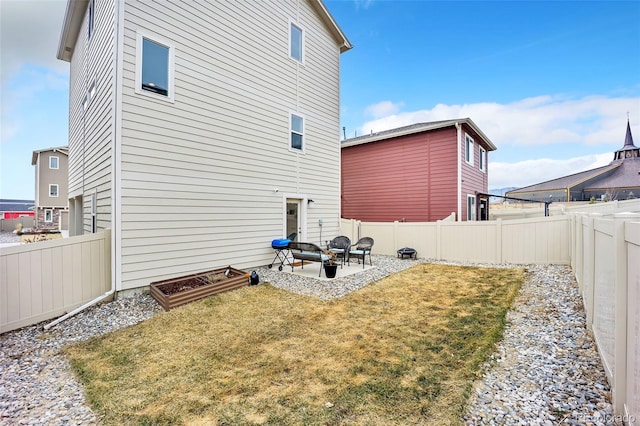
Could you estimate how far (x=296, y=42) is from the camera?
29.6 ft

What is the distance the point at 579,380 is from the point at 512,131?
2917cm

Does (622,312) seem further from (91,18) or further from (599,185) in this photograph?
(599,185)

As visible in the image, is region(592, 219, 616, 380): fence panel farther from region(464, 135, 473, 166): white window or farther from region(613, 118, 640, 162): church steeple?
region(613, 118, 640, 162): church steeple

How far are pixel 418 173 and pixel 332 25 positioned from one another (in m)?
7.07

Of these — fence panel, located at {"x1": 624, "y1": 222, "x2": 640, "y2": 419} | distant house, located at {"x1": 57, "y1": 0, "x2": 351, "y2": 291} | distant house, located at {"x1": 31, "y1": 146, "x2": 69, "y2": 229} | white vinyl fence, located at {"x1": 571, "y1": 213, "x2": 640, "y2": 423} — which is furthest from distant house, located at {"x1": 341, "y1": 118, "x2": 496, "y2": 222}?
distant house, located at {"x1": 31, "y1": 146, "x2": 69, "y2": 229}

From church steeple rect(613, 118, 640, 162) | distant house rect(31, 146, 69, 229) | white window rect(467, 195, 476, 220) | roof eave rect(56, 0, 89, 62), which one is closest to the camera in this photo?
roof eave rect(56, 0, 89, 62)

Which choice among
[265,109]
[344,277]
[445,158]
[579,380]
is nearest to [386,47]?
[445,158]

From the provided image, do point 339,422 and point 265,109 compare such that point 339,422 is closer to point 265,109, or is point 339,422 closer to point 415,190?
point 265,109

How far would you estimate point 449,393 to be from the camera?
8.05 feet

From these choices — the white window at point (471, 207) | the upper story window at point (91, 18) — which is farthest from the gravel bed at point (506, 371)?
the white window at point (471, 207)

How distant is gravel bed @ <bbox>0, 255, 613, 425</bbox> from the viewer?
2.17 m

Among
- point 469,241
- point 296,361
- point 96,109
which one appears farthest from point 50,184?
point 469,241

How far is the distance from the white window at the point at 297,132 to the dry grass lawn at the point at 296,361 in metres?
5.28

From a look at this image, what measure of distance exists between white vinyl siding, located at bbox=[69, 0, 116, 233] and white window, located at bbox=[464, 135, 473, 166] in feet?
41.3
